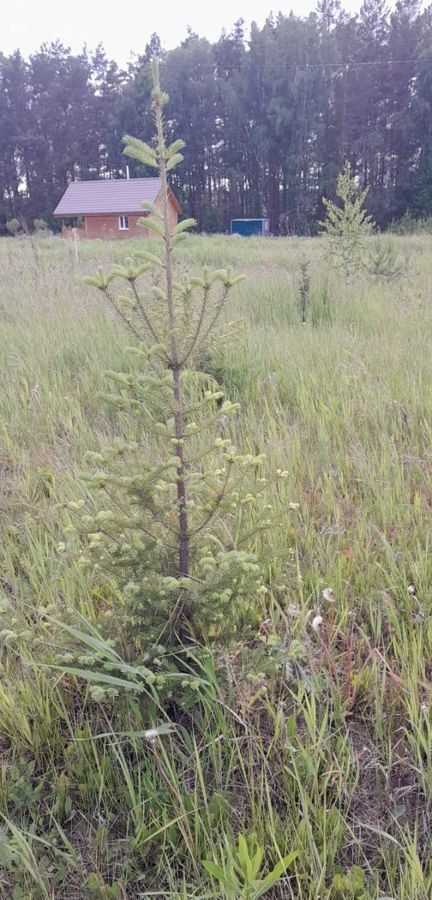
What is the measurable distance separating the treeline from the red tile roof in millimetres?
9954

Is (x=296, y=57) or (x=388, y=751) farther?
(x=296, y=57)

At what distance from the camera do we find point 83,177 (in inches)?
2042

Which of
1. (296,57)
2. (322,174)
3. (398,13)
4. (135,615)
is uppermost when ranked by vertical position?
(398,13)

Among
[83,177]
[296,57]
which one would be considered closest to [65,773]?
[296,57]

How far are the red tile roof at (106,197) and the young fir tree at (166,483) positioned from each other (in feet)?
112

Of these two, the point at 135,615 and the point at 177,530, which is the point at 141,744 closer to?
the point at 135,615

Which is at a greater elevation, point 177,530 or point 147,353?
point 147,353

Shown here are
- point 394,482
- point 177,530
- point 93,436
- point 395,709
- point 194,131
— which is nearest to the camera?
point 395,709

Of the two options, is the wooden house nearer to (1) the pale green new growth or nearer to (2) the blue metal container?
(2) the blue metal container

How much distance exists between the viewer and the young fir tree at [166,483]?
128 centimetres

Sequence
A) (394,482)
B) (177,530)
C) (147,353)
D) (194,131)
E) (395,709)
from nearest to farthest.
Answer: (147,353)
(395,709)
(177,530)
(394,482)
(194,131)

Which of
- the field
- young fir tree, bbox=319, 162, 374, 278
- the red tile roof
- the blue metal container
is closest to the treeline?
the blue metal container

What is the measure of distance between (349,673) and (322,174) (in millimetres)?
44864

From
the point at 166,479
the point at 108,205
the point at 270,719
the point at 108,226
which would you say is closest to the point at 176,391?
the point at 166,479
